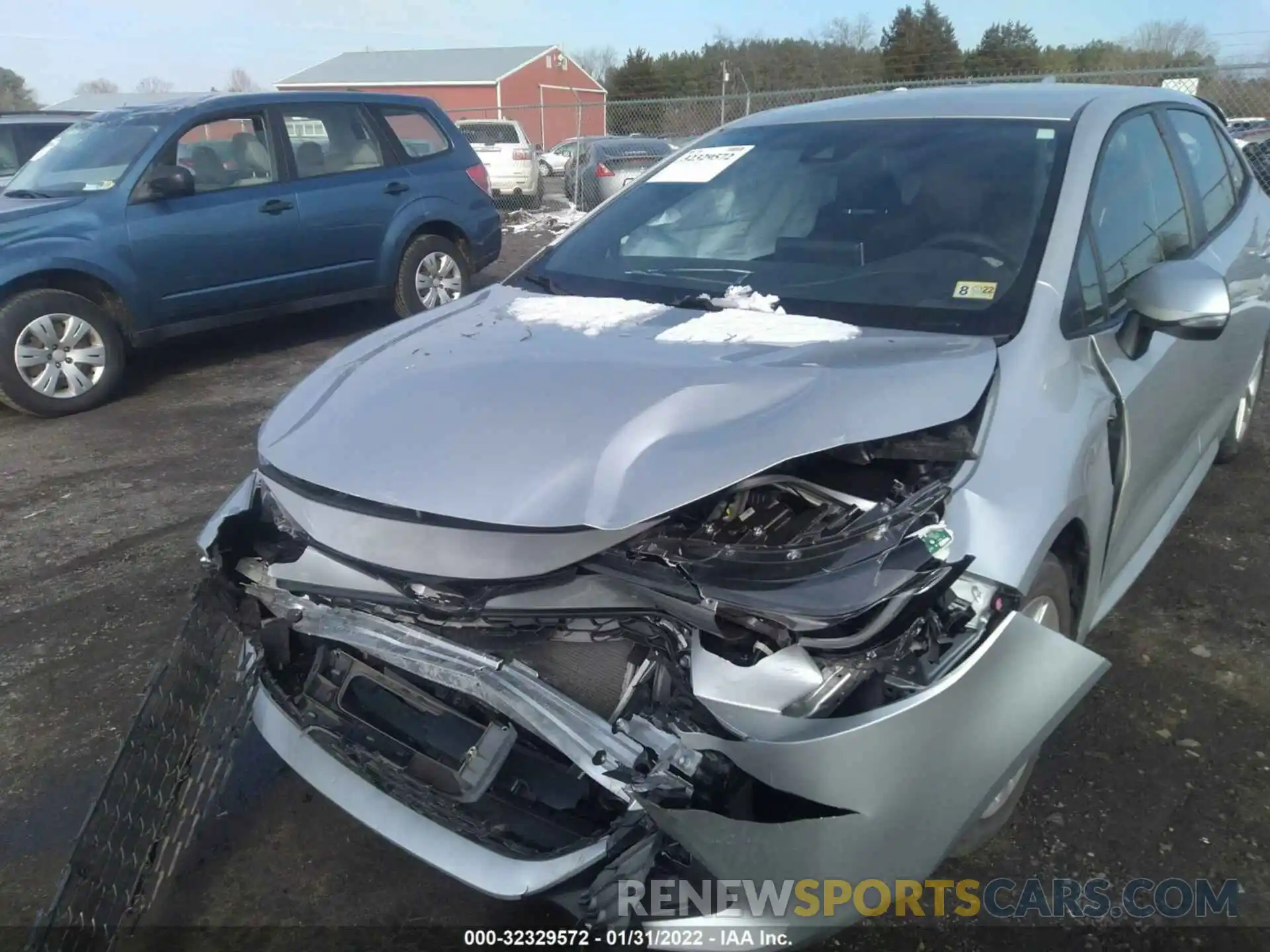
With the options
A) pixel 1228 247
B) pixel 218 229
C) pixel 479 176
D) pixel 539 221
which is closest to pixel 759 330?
pixel 1228 247

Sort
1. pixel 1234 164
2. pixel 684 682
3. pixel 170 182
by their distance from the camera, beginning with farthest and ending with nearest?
pixel 170 182
pixel 1234 164
pixel 684 682

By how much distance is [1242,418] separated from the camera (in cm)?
460

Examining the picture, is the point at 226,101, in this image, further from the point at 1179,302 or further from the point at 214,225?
the point at 1179,302

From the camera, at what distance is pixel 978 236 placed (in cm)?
268

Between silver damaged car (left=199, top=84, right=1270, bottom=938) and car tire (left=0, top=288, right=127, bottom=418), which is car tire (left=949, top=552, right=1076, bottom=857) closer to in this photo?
silver damaged car (left=199, top=84, right=1270, bottom=938)

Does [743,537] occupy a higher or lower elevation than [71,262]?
higher

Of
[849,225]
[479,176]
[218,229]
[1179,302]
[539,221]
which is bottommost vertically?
[539,221]

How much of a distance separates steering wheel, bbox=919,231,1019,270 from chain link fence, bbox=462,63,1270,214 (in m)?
1.76

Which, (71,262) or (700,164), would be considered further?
(71,262)

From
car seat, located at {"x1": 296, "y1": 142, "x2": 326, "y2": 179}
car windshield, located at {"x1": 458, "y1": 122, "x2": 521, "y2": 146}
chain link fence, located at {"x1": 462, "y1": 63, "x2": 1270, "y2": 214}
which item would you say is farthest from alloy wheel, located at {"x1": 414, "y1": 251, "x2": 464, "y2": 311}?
car windshield, located at {"x1": 458, "y1": 122, "x2": 521, "y2": 146}

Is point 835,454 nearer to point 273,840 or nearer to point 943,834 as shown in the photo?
point 943,834

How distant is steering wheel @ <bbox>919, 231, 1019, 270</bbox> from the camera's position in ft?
8.46

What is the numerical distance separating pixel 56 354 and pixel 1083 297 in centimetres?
593

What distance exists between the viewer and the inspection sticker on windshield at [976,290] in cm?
→ 248
